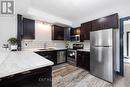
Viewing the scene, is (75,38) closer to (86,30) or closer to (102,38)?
(86,30)

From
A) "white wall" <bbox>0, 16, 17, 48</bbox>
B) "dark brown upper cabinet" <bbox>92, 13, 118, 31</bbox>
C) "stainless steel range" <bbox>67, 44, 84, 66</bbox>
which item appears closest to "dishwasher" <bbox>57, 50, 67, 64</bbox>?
"stainless steel range" <bbox>67, 44, 84, 66</bbox>

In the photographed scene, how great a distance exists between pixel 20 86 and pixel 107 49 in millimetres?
2392

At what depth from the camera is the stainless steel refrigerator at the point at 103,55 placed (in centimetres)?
247

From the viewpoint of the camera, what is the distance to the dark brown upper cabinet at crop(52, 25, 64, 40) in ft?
14.2

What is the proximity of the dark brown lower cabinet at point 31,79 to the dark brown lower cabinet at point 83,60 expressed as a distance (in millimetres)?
2520

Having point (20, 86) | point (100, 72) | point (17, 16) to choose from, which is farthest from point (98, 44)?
point (17, 16)

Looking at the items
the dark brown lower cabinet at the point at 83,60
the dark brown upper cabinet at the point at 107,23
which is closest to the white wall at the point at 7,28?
the dark brown lower cabinet at the point at 83,60

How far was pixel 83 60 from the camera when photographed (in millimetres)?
3711

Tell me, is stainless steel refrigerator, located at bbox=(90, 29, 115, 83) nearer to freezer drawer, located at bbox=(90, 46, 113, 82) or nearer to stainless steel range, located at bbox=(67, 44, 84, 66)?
freezer drawer, located at bbox=(90, 46, 113, 82)

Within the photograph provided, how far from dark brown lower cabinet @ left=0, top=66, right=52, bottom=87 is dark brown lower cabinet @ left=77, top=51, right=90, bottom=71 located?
2.52m

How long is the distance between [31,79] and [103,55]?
228 centimetres

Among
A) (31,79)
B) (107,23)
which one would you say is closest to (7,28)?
(31,79)

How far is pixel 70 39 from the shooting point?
490cm

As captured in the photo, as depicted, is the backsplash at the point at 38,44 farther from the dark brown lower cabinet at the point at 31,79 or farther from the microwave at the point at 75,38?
the dark brown lower cabinet at the point at 31,79
